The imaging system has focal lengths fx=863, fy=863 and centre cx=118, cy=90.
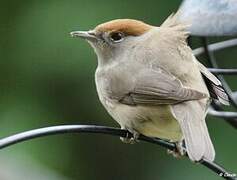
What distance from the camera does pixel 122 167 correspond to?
6305 millimetres

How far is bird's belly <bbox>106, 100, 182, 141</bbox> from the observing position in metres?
4.02

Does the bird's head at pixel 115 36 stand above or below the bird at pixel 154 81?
above

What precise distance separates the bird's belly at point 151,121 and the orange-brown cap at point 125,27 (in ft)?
1.38

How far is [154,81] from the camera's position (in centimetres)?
409

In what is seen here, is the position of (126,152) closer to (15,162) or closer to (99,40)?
(15,162)

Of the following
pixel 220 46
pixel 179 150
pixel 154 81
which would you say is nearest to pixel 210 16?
pixel 154 81

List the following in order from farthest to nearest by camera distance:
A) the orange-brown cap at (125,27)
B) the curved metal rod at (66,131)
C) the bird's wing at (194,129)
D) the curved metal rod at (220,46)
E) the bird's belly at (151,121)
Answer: the curved metal rod at (220,46) → the orange-brown cap at (125,27) → the bird's belly at (151,121) → the bird's wing at (194,129) → the curved metal rod at (66,131)

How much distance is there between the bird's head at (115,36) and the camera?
4289 millimetres

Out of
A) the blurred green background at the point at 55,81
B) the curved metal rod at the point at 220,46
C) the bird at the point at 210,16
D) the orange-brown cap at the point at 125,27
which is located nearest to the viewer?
the bird at the point at 210,16

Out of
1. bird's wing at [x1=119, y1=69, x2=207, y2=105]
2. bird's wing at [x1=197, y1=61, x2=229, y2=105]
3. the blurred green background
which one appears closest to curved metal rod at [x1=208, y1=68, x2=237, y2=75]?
bird's wing at [x1=197, y1=61, x2=229, y2=105]

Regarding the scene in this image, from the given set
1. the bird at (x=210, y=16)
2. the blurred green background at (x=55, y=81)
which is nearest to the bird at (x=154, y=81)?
the bird at (x=210, y=16)

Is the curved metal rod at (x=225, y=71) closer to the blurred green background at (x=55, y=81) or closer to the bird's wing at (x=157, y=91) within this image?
the bird's wing at (x=157, y=91)

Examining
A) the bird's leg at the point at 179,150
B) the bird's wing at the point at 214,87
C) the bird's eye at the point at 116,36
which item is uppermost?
the bird's eye at the point at 116,36

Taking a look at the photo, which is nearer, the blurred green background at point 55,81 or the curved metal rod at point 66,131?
the curved metal rod at point 66,131
